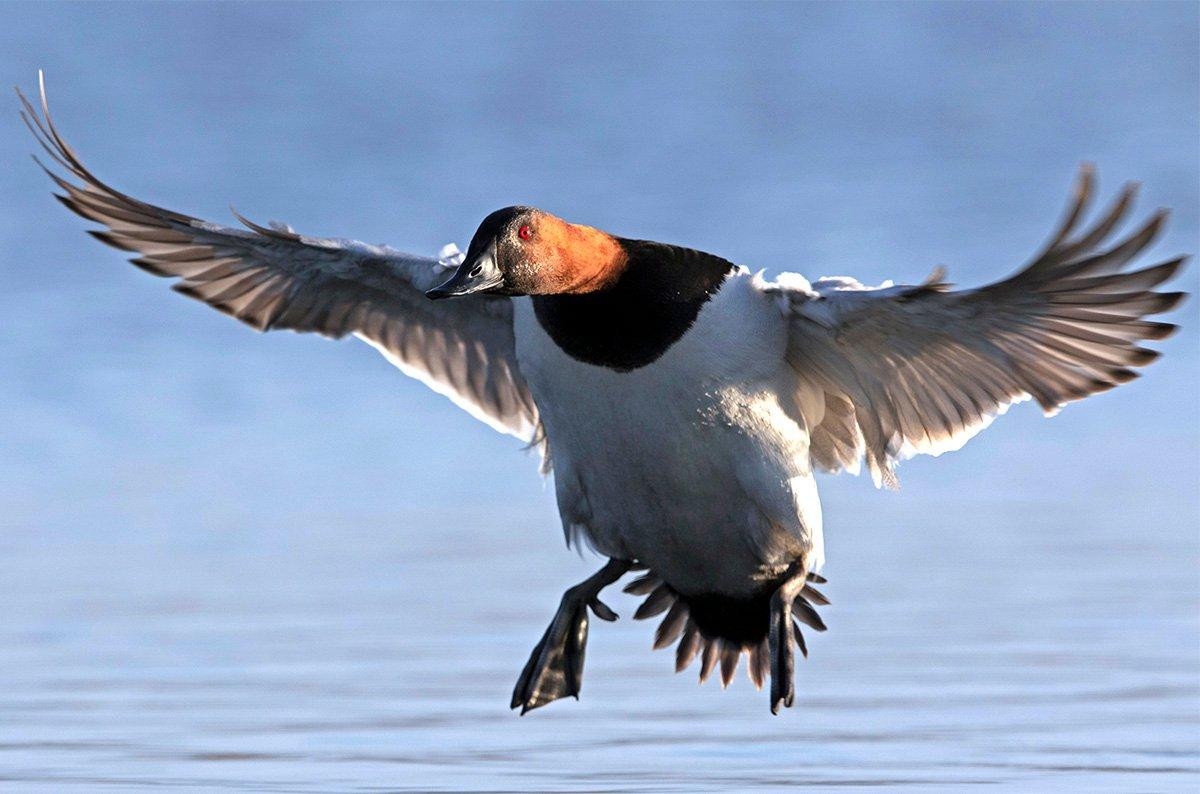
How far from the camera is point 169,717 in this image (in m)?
7.50

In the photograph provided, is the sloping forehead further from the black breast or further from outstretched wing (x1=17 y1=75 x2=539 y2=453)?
outstretched wing (x1=17 y1=75 x2=539 y2=453)

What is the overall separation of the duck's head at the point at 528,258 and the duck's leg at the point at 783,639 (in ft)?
4.12

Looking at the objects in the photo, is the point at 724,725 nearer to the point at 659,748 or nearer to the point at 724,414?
the point at 659,748

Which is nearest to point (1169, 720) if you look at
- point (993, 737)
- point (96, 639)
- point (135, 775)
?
point (993, 737)

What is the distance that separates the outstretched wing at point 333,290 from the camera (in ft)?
24.8

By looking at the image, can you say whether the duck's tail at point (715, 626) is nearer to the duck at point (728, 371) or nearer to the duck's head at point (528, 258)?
the duck at point (728, 371)

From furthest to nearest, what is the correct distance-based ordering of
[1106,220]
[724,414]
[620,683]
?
[620,683], [724,414], [1106,220]

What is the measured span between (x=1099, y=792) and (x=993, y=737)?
2.66ft

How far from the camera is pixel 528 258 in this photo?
651 centimetres

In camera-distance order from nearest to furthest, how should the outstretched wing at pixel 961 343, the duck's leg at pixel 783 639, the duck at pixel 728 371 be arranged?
the outstretched wing at pixel 961 343 → the duck at pixel 728 371 → the duck's leg at pixel 783 639

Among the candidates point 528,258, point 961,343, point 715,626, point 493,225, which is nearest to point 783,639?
point 715,626

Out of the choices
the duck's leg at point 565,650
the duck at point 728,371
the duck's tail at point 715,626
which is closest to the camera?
the duck at point 728,371

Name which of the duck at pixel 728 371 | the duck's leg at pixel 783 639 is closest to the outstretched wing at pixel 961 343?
the duck at pixel 728 371

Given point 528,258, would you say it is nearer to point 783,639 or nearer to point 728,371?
point 728,371
